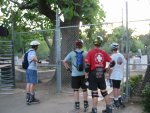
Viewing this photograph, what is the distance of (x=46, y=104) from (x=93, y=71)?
8.92ft

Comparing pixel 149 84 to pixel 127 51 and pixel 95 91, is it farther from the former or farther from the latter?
pixel 95 91

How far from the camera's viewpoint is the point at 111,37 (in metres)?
11.1

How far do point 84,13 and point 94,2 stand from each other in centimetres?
76

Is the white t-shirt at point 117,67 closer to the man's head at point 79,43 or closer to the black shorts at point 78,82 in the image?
the black shorts at point 78,82

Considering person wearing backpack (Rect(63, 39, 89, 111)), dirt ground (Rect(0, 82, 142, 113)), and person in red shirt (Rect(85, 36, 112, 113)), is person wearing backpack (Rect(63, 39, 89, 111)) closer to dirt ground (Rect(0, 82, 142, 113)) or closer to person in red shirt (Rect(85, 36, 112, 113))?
dirt ground (Rect(0, 82, 142, 113))

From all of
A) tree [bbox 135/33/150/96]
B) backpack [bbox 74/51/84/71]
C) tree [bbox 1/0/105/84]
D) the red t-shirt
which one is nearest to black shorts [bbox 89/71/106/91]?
the red t-shirt

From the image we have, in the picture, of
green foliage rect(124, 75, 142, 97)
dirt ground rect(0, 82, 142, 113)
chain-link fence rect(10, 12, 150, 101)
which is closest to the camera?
dirt ground rect(0, 82, 142, 113)

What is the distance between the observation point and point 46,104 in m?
10.5

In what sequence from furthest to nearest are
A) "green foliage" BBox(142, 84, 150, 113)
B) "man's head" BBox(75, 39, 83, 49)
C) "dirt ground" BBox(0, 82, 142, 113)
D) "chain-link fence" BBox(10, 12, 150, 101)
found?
1. "chain-link fence" BBox(10, 12, 150, 101)
2. "dirt ground" BBox(0, 82, 142, 113)
3. "man's head" BBox(75, 39, 83, 49)
4. "green foliage" BBox(142, 84, 150, 113)

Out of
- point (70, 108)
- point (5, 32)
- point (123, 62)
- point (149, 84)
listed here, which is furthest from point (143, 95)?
point (5, 32)

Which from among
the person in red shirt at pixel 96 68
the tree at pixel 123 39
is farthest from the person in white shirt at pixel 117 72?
the person in red shirt at pixel 96 68

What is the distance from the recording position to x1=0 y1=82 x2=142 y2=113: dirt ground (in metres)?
9.50

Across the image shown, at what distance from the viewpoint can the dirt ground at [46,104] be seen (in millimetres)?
9500

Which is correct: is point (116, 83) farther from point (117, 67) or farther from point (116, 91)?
point (117, 67)
